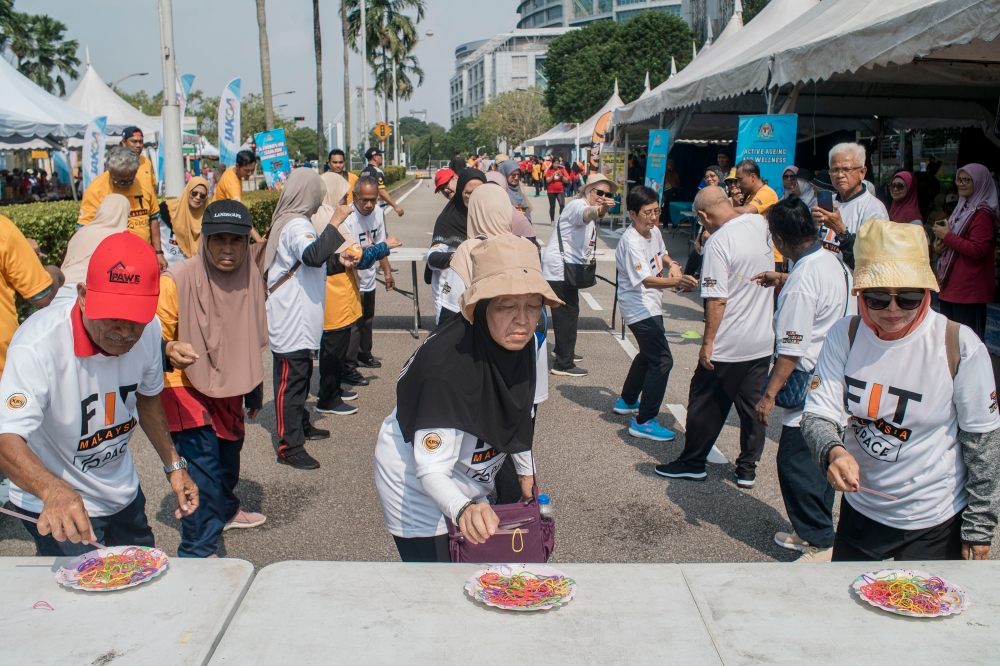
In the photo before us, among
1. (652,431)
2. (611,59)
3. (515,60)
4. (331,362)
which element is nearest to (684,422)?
(652,431)

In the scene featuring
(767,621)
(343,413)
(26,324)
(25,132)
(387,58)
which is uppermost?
(387,58)

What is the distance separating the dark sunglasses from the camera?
2.52 metres

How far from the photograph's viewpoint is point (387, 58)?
203 feet

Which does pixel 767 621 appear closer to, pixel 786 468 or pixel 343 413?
pixel 786 468

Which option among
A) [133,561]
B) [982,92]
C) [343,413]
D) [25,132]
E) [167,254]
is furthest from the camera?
[25,132]

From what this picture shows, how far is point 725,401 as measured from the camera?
5.07 meters

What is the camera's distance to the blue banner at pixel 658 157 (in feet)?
51.1

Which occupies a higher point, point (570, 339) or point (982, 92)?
point (982, 92)

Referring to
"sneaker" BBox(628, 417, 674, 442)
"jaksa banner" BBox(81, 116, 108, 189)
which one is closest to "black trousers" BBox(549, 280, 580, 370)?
"sneaker" BBox(628, 417, 674, 442)

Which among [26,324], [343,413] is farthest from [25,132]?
[26,324]

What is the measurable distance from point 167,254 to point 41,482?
659 cm

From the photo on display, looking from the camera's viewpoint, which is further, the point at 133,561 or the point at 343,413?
the point at 343,413

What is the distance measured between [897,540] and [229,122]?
1578 cm

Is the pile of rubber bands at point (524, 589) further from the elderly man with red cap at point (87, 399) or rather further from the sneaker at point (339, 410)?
the sneaker at point (339, 410)
